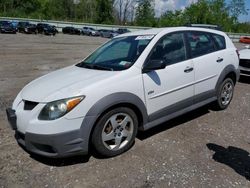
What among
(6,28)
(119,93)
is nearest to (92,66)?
(119,93)

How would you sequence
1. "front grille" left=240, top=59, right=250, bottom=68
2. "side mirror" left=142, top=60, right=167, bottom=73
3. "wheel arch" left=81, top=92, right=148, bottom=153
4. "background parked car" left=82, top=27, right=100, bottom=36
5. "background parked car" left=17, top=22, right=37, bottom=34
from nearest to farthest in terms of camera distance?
"wheel arch" left=81, top=92, right=148, bottom=153 < "side mirror" left=142, top=60, right=167, bottom=73 < "front grille" left=240, top=59, right=250, bottom=68 < "background parked car" left=17, top=22, right=37, bottom=34 < "background parked car" left=82, top=27, right=100, bottom=36

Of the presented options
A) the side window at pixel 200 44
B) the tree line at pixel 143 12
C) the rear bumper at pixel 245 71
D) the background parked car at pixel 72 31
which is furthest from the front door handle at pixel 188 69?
the tree line at pixel 143 12

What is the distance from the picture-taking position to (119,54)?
4496 millimetres

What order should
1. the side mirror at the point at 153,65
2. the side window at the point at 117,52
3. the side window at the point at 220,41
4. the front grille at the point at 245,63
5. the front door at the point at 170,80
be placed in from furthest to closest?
the front grille at the point at 245,63 → the side window at the point at 220,41 → the side window at the point at 117,52 → the front door at the point at 170,80 → the side mirror at the point at 153,65

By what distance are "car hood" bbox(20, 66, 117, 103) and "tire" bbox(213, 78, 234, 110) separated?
2588mm

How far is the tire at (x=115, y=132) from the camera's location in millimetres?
3567

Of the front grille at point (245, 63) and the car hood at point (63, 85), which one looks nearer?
the car hood at point (63, 85)

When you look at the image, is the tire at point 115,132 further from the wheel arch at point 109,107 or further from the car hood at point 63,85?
the car hood at point 63,85

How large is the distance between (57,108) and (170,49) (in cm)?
206

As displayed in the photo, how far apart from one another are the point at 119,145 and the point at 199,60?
2056 millimetres

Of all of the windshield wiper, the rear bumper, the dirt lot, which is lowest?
the dirt lot

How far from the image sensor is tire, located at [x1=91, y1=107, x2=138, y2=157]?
11.7ft

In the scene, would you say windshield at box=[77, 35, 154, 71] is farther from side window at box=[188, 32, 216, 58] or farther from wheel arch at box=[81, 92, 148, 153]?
side window at box=[188, 32, 216, 58]

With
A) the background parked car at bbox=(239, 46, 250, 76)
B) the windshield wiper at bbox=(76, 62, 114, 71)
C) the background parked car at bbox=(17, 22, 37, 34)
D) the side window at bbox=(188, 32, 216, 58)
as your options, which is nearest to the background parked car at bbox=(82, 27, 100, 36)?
the background parked car at bbox=(17, 22, 37, 34)
